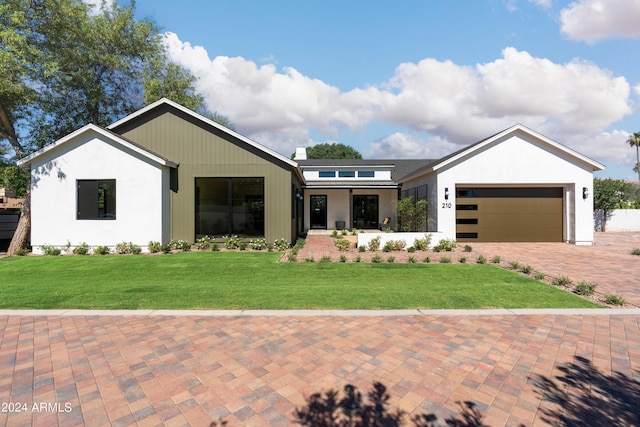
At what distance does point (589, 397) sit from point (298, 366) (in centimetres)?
290

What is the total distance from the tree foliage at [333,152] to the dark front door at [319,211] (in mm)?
39128

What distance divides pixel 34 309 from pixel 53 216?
30.5 feet

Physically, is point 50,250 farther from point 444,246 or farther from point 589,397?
point 589,397

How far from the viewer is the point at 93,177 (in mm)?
13047

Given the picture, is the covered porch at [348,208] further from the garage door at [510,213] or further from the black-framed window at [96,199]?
the black-framed window at [96,199]

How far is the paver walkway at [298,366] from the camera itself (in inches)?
113

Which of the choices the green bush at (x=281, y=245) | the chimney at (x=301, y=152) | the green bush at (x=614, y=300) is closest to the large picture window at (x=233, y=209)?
the green bush at (x=281, y=245)

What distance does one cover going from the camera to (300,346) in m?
4.14

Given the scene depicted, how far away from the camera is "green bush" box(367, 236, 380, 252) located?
525 inches

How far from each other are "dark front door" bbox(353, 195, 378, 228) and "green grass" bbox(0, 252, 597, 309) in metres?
13.6

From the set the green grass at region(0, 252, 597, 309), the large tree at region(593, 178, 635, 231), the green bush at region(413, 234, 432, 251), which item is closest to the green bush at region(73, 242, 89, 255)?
the green grass at region(0, 252, 597, 309)

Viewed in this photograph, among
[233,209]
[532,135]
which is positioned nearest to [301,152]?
[233,209]

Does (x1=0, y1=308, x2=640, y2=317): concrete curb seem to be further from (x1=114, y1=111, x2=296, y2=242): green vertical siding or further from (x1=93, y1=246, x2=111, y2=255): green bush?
(x1=114, y1=111, x2=296, y2=242): green vertical siding

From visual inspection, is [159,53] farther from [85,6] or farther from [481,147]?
[481,147]
